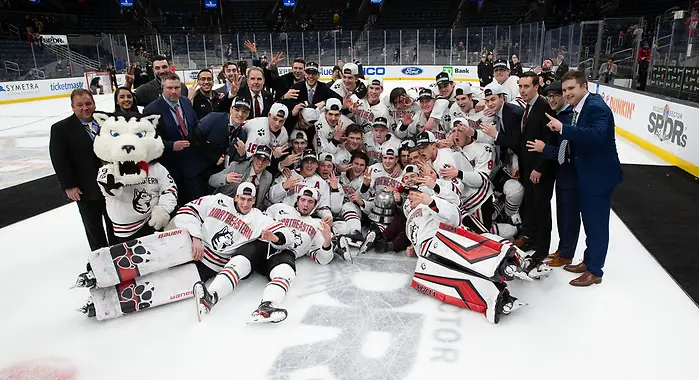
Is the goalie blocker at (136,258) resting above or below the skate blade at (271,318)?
above

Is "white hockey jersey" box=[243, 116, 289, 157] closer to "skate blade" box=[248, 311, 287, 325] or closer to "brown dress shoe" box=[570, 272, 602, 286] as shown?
"skate blade" box=[248, 311, 287, 325]

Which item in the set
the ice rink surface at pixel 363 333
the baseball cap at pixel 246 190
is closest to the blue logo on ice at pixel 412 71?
the ice rink surface at pixel 363 333

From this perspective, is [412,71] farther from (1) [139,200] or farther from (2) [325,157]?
(1) [139,200]

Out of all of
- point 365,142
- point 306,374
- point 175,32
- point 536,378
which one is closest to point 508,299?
point 536,378

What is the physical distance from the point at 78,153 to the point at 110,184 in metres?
0.51

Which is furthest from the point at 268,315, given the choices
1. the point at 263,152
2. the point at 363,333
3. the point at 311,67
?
the point at 311,67

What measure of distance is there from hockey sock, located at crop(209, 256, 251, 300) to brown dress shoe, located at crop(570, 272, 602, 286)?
252 cm

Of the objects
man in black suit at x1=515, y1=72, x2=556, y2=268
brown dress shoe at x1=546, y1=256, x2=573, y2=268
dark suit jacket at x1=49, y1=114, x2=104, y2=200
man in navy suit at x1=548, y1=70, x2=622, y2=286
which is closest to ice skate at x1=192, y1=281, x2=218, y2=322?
dark suit jacket at x1=49, y1=114, x2=104, y2=200

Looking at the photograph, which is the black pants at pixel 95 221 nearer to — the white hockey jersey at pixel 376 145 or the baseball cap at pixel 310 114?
the baseball cap at pixel 310 114

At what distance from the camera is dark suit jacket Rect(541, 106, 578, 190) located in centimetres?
360

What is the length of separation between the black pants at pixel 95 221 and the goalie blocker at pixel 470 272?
8.32 ft

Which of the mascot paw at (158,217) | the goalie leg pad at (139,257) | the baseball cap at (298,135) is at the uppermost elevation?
the baseball cap at (298,135)

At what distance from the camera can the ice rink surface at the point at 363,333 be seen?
9.07 feet

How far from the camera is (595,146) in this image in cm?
339
